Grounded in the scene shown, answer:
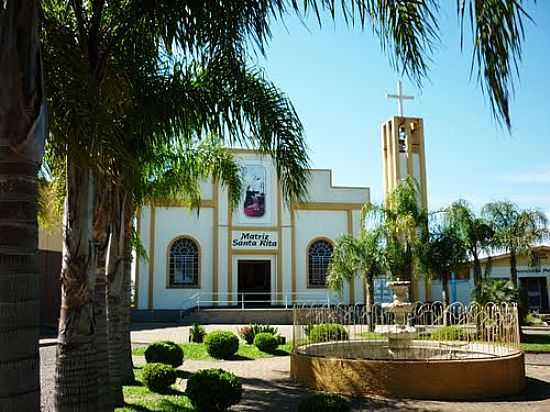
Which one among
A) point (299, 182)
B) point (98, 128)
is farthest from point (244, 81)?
point (98, 128)

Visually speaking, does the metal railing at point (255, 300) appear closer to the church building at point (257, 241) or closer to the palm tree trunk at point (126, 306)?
the church building at point (257, 241)

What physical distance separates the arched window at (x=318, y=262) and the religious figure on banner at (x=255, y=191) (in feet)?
12.5

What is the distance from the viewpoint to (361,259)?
25.2 m

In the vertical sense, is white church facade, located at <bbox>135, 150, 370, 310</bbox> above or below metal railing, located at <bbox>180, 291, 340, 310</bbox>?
above

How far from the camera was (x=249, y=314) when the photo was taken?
30.7 meters

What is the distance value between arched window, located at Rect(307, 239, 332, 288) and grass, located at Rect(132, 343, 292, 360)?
14.4m

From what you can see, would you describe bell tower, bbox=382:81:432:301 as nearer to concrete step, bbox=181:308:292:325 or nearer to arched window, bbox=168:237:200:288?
concrete step, bbox=181:308:292:325

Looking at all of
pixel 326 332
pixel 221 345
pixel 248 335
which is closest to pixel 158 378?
pixel 221 345

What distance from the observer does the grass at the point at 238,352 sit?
17.2 meters

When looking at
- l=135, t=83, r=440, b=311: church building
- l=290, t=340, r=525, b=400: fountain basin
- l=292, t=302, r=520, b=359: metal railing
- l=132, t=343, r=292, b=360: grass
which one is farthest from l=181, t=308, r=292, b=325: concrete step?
l=290, t=340, r=525, b=400: fountain basin

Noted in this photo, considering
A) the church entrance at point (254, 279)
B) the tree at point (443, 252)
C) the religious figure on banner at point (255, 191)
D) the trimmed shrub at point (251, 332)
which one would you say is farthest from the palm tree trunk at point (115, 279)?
the church entrance at point (254, 279)

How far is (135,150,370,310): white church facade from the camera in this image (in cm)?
3303

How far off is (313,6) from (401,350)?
33.2ft

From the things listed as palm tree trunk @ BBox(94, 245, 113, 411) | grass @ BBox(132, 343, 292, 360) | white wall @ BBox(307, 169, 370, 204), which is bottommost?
Answer: grass @ BBox(132, 343, 292, 360)
